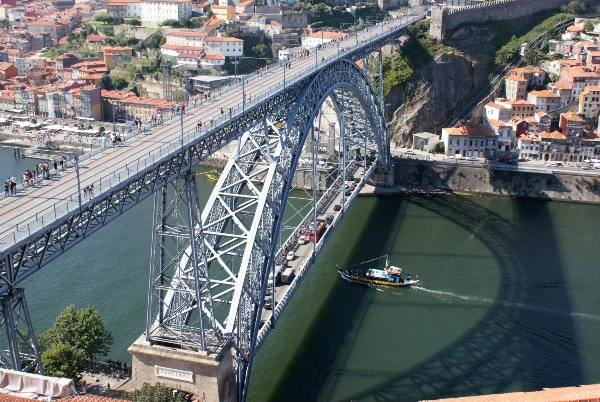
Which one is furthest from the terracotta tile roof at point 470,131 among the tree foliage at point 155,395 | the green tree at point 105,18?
the green tree at point 105,18

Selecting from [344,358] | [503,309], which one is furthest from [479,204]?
[344,358]

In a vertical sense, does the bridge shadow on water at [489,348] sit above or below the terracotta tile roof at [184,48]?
below

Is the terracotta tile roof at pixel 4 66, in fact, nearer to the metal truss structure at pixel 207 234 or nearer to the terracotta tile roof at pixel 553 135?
the terracotta tile roof at pixel 553 135

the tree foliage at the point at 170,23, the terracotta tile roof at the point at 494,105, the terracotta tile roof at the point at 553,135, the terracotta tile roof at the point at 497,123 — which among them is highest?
the tree foliage at the point at 170,23

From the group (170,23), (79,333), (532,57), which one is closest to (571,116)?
(532,57)

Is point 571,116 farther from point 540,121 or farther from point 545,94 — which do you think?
point 545,94

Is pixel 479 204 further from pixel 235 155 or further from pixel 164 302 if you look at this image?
pixel 164 302
